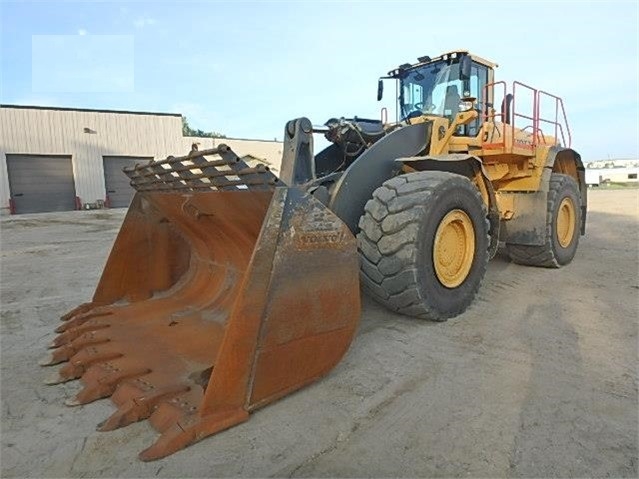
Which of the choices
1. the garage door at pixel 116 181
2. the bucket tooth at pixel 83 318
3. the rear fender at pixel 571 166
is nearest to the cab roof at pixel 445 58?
the rear fender at pixel 571 166

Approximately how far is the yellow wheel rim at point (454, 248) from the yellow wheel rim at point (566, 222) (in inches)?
120

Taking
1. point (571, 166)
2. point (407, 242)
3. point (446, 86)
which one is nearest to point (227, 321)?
point (407, 242)

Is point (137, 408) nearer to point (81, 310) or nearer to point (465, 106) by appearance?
point (81, 310)

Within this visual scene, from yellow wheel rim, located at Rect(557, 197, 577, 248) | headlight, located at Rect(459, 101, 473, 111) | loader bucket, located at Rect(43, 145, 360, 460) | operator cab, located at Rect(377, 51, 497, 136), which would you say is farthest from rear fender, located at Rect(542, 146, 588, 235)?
loader bucket, located at Rect(43, 145, 360, 460)

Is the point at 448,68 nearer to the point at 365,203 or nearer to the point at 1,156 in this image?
the point at 365,203

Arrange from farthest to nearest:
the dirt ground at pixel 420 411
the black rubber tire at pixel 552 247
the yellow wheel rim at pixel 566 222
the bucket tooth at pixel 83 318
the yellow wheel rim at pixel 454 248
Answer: the yellow wheel rim at pixel 566 222 < the black rubber tire at pixel 552 247 < the yellow wheel rim at pixel 454 248 < the bucket tooth at pixel 83 318 < the dirt ground at pixel 420 411

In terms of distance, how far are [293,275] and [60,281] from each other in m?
5.15


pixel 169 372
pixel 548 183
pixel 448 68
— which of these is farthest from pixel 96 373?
pixel 548 183

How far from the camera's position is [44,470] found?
209 cm

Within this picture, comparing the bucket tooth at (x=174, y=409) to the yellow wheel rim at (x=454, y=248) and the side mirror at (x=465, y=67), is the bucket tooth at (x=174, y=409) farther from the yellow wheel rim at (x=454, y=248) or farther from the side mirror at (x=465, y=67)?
the side mirror at (x=465, y=67)

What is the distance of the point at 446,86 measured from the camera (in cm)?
542

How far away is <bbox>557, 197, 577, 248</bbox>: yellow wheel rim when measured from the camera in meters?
6.52

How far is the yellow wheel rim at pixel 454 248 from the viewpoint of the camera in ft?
12.6

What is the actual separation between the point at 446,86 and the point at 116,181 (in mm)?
22842
